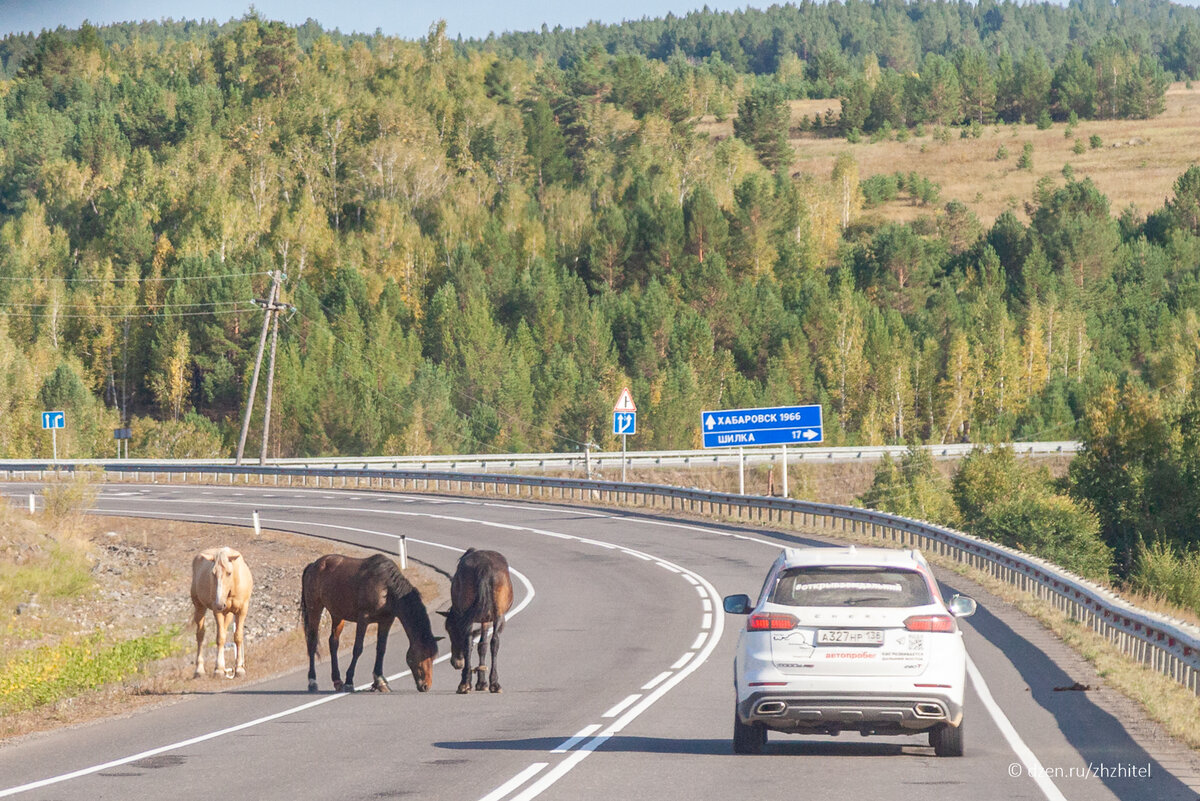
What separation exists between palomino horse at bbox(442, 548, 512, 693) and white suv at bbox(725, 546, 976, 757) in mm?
4590

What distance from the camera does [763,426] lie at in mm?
45250

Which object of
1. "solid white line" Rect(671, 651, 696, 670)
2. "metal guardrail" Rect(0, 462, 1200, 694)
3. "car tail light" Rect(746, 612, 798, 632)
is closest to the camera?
"car tail light" Rect(746, 612, 798, 632)

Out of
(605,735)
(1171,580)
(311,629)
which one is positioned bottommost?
(1171,580)

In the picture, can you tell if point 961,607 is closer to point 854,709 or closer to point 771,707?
point 854,709

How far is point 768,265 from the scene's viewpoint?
140 metres

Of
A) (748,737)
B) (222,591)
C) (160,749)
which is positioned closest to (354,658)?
(222,591)

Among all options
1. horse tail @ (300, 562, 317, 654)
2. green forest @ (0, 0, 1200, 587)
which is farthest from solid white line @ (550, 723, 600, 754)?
green forest @ (0, 0, 1200, 587)

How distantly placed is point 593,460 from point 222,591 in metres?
60.4

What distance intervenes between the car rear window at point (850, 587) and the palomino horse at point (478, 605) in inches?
187

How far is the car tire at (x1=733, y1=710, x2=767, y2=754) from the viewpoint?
466 inches

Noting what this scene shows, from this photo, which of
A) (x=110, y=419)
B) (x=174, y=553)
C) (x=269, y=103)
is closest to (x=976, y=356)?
(x=110, y=419)

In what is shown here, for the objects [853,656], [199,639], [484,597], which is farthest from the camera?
[199,639]

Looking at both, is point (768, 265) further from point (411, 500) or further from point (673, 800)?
point (673, 800)

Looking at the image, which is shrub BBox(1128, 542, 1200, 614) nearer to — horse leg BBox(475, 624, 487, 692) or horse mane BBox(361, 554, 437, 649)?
horse leg BBox(475, 624, 487, 692)
